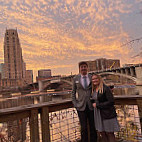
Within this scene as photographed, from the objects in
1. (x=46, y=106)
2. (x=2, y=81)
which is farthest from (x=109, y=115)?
(x=2, y=81)

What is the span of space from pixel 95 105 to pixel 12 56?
332ft

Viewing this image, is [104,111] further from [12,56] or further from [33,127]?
[12,56]

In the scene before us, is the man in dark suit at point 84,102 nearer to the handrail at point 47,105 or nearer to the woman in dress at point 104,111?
the woman in dress at point 104,111

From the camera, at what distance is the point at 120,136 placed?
11.4ft

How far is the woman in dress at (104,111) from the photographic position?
92.7 inches

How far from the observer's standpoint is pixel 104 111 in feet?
7.79

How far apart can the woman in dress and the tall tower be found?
97804mm

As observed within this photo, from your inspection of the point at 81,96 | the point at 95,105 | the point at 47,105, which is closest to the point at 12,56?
the point at 47,105

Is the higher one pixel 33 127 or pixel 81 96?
pixel 81 96

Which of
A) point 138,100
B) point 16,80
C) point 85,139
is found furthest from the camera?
point 16,80

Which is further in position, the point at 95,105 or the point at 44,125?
the point at 44,125

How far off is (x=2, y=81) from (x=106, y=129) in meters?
89.5

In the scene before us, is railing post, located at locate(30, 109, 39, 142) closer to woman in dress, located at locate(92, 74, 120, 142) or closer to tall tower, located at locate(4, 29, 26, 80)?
woman in dress, located at locate(92, 74, 120, 142)

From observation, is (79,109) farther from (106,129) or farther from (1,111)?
(1,111)
